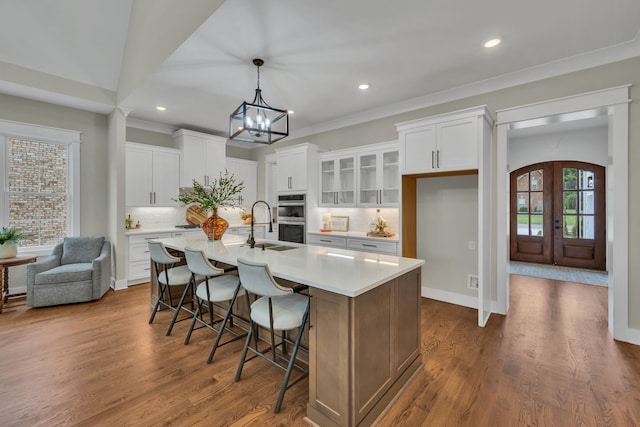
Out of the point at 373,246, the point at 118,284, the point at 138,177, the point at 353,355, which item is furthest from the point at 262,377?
the point at 138,177

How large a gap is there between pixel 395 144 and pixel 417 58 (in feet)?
4.38

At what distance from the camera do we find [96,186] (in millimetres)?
4867

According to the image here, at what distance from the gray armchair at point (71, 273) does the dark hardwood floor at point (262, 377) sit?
35cm

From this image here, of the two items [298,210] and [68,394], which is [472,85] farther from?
[68,394]

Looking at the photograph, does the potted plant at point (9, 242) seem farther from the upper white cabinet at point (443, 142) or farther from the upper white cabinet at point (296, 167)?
the upper white cabinet at point (443, 142)

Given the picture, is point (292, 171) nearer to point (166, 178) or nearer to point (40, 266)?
point (166, 178)

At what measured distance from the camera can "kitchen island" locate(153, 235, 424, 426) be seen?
1718 mm

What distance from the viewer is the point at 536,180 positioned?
6703mm

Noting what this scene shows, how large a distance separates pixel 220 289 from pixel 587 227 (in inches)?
294

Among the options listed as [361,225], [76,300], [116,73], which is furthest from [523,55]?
[76,300]

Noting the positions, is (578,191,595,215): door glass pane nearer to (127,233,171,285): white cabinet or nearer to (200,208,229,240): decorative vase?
(200,208,229,240): decorative vase

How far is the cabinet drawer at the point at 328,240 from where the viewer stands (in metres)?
4.77

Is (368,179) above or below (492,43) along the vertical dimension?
below

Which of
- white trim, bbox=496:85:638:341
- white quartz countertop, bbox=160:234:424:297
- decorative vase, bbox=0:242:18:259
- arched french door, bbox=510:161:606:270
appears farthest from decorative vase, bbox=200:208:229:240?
arched french door, bbox=510:161:606:270
